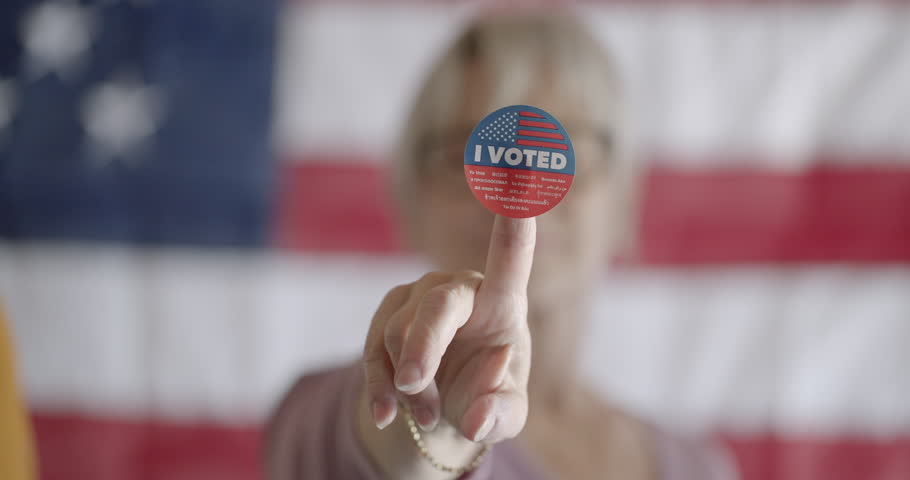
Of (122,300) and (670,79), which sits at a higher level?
(670,79)

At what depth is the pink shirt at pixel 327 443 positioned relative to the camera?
368 mm

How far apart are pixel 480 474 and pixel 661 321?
0.71 m

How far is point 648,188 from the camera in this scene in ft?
3.23

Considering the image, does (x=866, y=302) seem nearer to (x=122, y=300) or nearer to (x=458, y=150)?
(x=458, y=150)

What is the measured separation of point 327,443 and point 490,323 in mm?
167

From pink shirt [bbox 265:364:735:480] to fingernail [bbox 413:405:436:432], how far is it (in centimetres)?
4

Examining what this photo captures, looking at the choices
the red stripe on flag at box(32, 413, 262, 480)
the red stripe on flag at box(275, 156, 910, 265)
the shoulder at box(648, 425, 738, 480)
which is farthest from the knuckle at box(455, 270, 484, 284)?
the red stripe on flag at box(32, 413, 262, 480)

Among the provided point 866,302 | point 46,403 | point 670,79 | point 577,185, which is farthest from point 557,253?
point 46,403

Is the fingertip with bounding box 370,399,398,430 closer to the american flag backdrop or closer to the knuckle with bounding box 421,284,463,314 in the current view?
the knuckle with bounding box 421,284,463,314

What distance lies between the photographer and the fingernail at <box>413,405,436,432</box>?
309mm

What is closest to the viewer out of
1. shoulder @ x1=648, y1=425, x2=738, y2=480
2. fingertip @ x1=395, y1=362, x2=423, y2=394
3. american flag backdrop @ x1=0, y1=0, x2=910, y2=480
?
fingertip @ x1=395, y1=362, x2=423, y2=394

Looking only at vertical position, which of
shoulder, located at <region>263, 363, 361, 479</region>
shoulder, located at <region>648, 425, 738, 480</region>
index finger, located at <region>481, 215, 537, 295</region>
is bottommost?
shoulder, located at <region>648, 425, 738, 480</region>

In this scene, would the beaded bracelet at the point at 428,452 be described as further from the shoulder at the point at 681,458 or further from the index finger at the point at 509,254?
the shoulder at the point at 681,458

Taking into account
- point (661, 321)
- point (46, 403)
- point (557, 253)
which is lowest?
point (46, 403)
